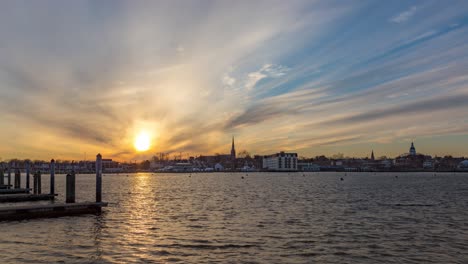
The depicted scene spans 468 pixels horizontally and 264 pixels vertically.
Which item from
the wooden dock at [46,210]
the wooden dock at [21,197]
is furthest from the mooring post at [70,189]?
the wooden dock at [21,197]

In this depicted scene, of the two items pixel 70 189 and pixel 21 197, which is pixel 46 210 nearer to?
pixel 70 189

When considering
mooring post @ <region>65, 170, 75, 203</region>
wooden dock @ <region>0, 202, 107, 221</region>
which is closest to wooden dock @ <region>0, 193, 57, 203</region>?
mooring post @ <region>65, 170, 75, 203</region>

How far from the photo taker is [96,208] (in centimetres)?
4084

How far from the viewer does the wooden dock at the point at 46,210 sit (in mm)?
34250

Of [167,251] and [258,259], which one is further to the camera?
[167,251]

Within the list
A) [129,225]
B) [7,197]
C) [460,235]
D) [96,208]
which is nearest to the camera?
[460,235]

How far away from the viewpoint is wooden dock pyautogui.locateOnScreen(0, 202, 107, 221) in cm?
3425

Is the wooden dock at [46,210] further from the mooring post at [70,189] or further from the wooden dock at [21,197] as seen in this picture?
the wooden dock at [21,197]

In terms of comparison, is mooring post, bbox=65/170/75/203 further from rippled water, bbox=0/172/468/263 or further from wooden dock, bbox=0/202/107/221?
rippled water, bbox=0/172/468/263

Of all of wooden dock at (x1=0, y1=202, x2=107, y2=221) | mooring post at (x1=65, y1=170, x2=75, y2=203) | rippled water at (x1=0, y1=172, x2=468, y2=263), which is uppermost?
mooring post at (x1=65, y1=170, x2=75, y2=203)

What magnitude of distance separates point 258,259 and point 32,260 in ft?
39.9

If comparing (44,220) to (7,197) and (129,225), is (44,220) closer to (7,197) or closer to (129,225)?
(129,225)

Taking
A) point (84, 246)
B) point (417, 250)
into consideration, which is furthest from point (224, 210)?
point (417, 250)

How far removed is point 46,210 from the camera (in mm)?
36719
